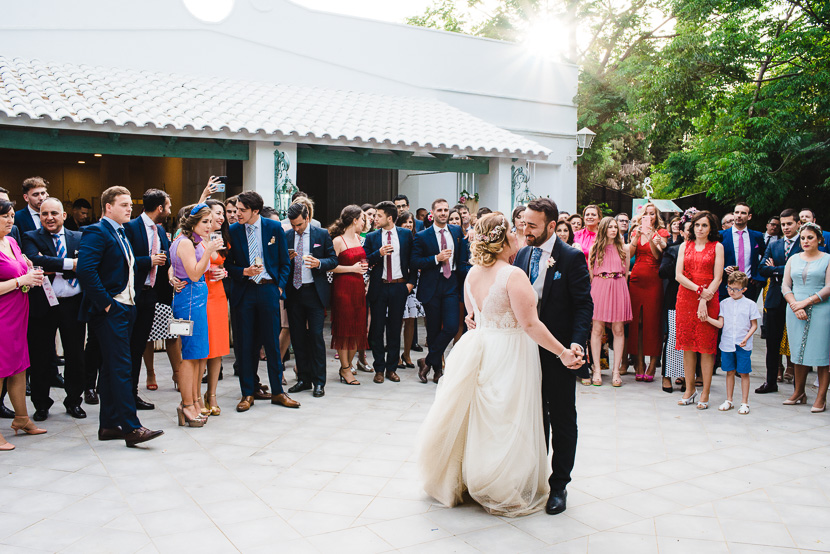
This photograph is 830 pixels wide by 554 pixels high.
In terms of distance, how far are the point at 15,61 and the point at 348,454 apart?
34.3 feet

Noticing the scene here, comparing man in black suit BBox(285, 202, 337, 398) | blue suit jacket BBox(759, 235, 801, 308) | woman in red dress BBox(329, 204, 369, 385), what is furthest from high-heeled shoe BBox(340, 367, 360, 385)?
blue suit jacket BBox(759, 235, 801, 308)

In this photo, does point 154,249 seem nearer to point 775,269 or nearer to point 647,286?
point 647,286

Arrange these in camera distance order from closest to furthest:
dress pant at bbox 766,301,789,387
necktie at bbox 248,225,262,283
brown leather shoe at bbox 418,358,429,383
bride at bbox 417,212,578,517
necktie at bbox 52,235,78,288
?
bride at bbox 417,212,578,517
necktie at bbox 52,235,78,288
necktie at bbox 248,225,262,283
dress pant at bbox 766,301,789,387
brown leather shoe at bbox 418,358,429,383

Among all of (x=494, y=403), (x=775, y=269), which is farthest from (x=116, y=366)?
(x=775, y=269)

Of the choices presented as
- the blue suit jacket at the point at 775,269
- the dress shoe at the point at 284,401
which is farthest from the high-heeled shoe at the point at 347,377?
the blue suit jacket at the point at 775,269

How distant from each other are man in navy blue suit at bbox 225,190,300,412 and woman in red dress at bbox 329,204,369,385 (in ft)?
3.85

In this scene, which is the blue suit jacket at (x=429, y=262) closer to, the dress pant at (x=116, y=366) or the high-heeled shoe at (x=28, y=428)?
the dress pant at (x=116, y=366)

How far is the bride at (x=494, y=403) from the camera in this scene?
4180mm

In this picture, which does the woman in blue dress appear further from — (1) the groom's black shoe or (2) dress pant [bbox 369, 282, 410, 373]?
(1) the groom's black shoe

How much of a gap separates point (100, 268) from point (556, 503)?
12.5 feet

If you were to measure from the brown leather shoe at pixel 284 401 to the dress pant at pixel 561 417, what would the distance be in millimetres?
3111

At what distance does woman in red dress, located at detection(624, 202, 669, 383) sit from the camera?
320 inches

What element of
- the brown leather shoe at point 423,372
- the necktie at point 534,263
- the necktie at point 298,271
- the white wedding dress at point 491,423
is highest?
the necktie at point 534,263

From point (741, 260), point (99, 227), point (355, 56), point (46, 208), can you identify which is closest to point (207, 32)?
point (355, 56)
